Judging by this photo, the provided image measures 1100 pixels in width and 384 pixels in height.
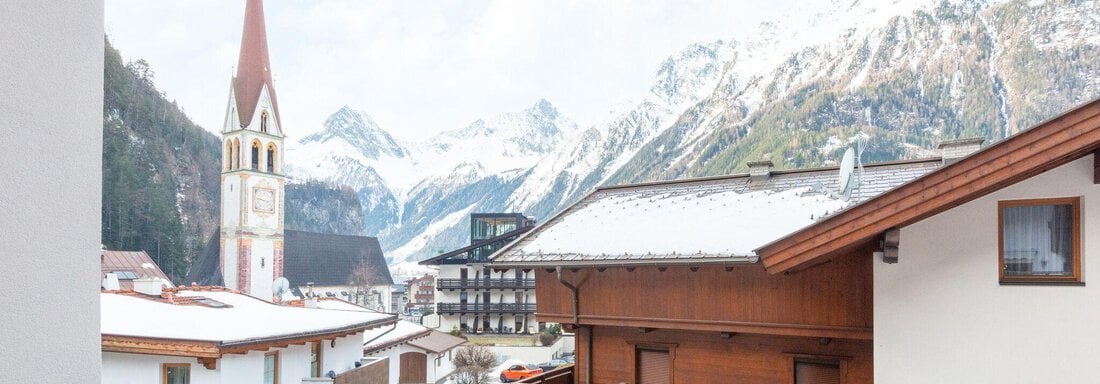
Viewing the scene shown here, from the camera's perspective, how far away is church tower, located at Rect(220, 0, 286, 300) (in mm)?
49969

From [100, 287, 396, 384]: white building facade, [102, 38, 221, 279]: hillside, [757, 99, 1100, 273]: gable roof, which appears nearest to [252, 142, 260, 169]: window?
[102, 38, 221, 279]: hillside

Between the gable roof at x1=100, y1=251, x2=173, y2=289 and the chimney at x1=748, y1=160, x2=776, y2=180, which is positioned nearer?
the chimney at x1=748, y1=160, x2=776, y2=180

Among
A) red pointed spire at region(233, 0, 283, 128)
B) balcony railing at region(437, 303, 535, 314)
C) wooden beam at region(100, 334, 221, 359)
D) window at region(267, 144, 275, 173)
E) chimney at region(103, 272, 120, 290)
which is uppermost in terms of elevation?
red pointed spire at region(233, 0, 283, 128)

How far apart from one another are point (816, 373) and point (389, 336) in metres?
16.3

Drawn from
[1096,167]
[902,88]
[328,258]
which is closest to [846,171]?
[1096,167]

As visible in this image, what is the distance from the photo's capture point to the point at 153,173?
78062 mm

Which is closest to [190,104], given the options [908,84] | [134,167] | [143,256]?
[134,167]

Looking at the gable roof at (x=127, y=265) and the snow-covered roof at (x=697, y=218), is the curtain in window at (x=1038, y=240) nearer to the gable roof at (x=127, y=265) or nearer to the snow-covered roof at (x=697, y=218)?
the snow-covered roof at (x=697, y=218)

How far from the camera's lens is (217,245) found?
5875cm

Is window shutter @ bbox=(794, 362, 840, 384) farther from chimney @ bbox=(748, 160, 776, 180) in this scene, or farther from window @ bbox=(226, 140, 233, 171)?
window @ bbox=(226, 140, 233, 171)

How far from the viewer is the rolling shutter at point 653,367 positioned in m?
8.71

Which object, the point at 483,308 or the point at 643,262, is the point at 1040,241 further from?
the point at 483,308

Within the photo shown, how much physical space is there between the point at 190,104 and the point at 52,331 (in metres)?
120

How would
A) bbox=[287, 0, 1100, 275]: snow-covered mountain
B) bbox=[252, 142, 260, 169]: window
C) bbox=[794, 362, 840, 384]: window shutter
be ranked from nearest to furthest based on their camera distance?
bbox=[794, 362, 840, 384]: window shutter < bbox=[252, 142, 260, 169]: window < bbox=[287, 0, 1100, 275]: snow-covered mountain
